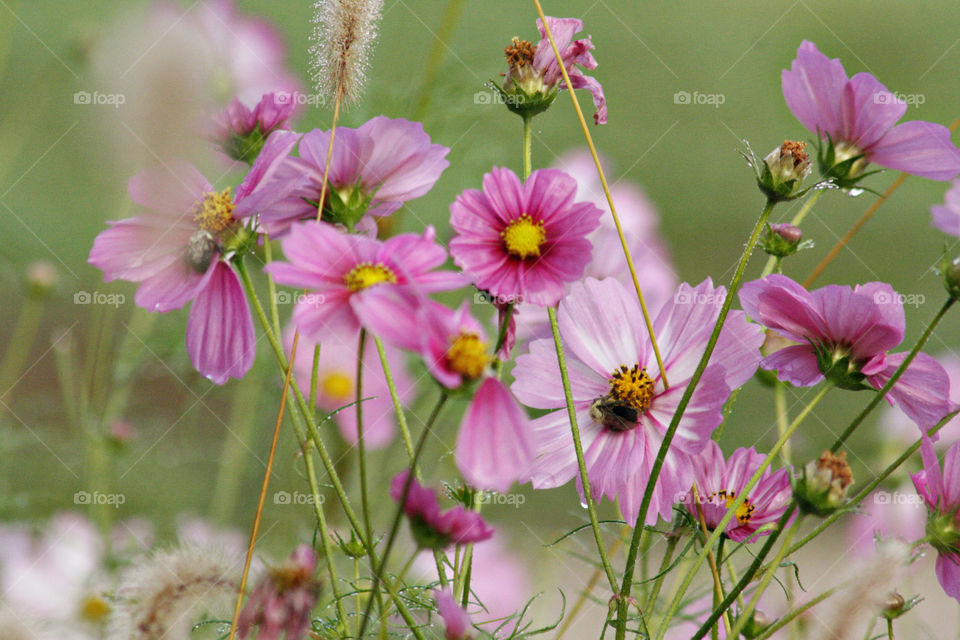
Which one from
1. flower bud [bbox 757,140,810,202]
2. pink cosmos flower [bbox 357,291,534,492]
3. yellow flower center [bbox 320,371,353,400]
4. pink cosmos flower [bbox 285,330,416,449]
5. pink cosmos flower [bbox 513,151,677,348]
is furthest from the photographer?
yellow flower center [bbox 320,371,353,400]

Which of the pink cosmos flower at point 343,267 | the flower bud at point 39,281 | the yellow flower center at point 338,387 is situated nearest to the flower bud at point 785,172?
the pink cosmos flower at point 343,267

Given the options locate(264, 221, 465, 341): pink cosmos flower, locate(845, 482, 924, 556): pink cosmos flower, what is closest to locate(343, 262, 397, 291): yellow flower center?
locate(264, 221, 465, 341): pink cosmos flower

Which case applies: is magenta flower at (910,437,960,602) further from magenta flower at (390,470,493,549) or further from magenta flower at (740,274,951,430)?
magenta flower at (390,470,493,549)

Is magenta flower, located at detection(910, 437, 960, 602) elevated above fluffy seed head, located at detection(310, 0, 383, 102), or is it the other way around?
fluffy seed head, located at detection(310, 0, 383, 102)

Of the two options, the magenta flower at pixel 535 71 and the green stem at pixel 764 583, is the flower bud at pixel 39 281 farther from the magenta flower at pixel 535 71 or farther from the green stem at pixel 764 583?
the green stem at pixel 764 583

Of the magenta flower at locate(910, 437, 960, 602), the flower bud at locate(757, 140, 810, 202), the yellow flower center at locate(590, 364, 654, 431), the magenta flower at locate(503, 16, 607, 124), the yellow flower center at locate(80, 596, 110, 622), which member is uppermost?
the magenta flower at locate(503, 16, 607, 124)

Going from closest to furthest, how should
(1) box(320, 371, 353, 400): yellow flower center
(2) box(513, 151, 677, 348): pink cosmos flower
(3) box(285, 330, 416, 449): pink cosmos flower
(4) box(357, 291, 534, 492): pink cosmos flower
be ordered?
(4) box(357, 291, 534, 492): pink cosmos flower
(2) box(513, 151, 677, 348): pink cosmos flower
(3) box(285, 330, 416, 449): pink cosmos flower
(1) box(320, 371, 353, 400): yellow flower center

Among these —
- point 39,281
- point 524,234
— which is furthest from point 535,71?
point 39,281

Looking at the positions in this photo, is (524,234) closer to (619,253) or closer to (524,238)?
(524,238)
